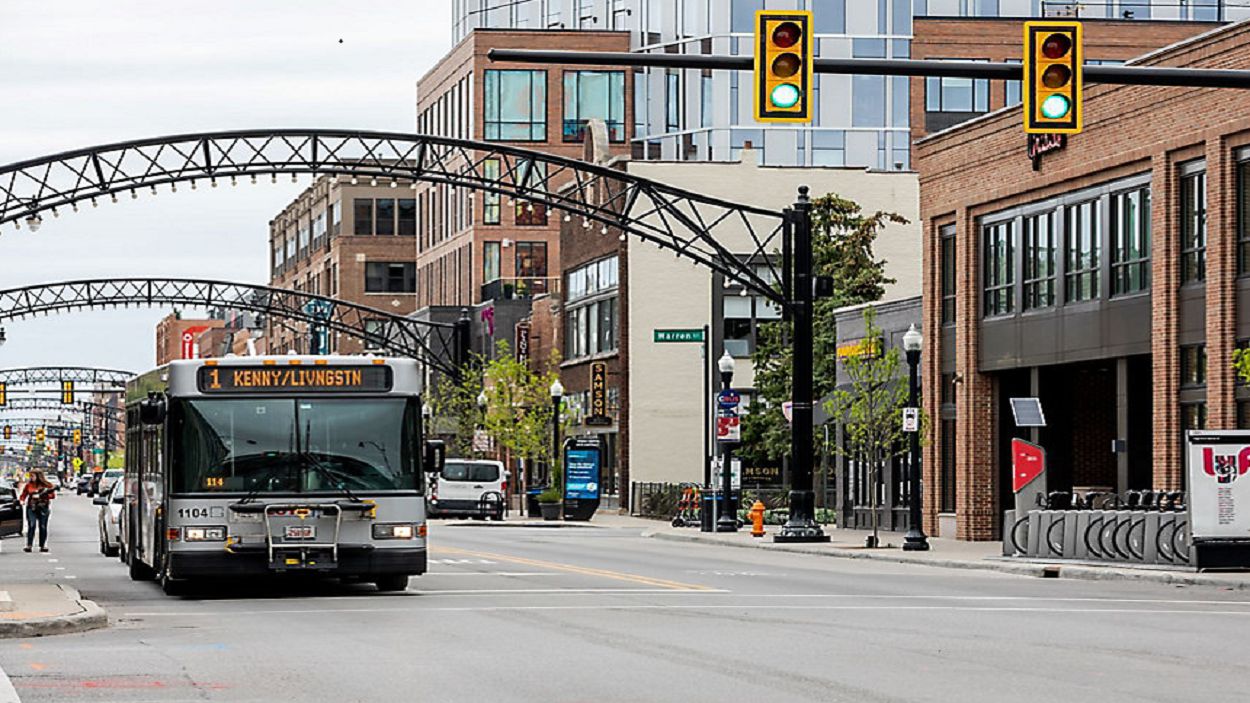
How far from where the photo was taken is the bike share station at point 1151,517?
29438 mm

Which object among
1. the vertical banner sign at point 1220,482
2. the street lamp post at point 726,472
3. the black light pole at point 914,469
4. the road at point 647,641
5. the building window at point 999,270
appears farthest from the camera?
the street lamp post at point 726,472

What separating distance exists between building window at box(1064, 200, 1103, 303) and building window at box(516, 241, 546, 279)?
58.7 m

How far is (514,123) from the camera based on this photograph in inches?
3792

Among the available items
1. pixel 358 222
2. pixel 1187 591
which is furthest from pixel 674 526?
pixel 358 222

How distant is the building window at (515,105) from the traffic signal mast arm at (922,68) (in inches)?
2938

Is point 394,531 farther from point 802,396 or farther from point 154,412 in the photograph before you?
point 802,396

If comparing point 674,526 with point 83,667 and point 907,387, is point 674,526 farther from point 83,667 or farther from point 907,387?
point 83,667

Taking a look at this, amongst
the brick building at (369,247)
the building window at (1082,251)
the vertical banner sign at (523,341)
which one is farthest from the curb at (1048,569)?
the brick building at (369,247)

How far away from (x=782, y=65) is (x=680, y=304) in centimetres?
5148

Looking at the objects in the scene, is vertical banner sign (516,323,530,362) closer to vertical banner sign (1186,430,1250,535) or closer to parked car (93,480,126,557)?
parked car (93,480,126,557)

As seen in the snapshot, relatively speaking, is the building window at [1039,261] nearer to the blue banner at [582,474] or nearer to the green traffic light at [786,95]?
the green traffic light at [786,95]

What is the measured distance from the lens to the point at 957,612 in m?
22.3

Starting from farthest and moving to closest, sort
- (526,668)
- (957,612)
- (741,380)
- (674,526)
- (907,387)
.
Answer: (741,380) → (674,526) → (907,387) → (957,612) → (526,668)

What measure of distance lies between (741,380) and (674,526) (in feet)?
46.6
